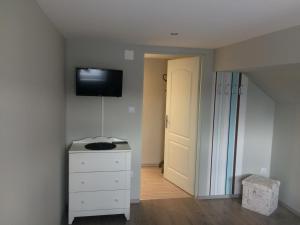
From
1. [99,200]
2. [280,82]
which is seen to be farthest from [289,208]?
[99,200]

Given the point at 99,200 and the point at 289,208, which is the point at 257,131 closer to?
the point at 289,208

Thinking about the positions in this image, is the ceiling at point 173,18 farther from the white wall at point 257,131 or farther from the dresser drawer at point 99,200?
the dresser drawer at point 99,200

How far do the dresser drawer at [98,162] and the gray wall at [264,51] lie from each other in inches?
67.3

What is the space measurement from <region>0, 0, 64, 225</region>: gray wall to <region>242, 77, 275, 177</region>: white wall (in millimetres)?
2711

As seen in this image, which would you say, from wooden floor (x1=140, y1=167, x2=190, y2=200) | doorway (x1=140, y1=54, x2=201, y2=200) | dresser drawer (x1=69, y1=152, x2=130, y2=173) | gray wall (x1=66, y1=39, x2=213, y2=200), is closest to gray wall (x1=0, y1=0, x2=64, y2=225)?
dresser drawer (x1=69, y1=152, x2=130, y2=173)

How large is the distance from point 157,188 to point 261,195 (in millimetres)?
1547

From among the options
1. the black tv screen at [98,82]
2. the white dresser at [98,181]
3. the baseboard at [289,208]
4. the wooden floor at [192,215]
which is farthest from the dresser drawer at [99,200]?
the baseboard at [289,208]

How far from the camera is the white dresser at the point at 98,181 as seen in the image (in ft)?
9.70

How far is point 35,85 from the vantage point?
1788 mm

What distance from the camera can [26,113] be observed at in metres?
1.60

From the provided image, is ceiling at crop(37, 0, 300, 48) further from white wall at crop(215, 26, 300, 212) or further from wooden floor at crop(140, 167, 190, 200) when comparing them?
wooden floor at crop(140, 167, 190, 200)

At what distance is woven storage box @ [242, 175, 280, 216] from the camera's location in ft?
11.0

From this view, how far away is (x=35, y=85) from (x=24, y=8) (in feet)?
1.66

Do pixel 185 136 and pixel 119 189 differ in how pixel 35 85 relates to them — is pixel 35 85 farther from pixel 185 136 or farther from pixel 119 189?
pixel 185 136
